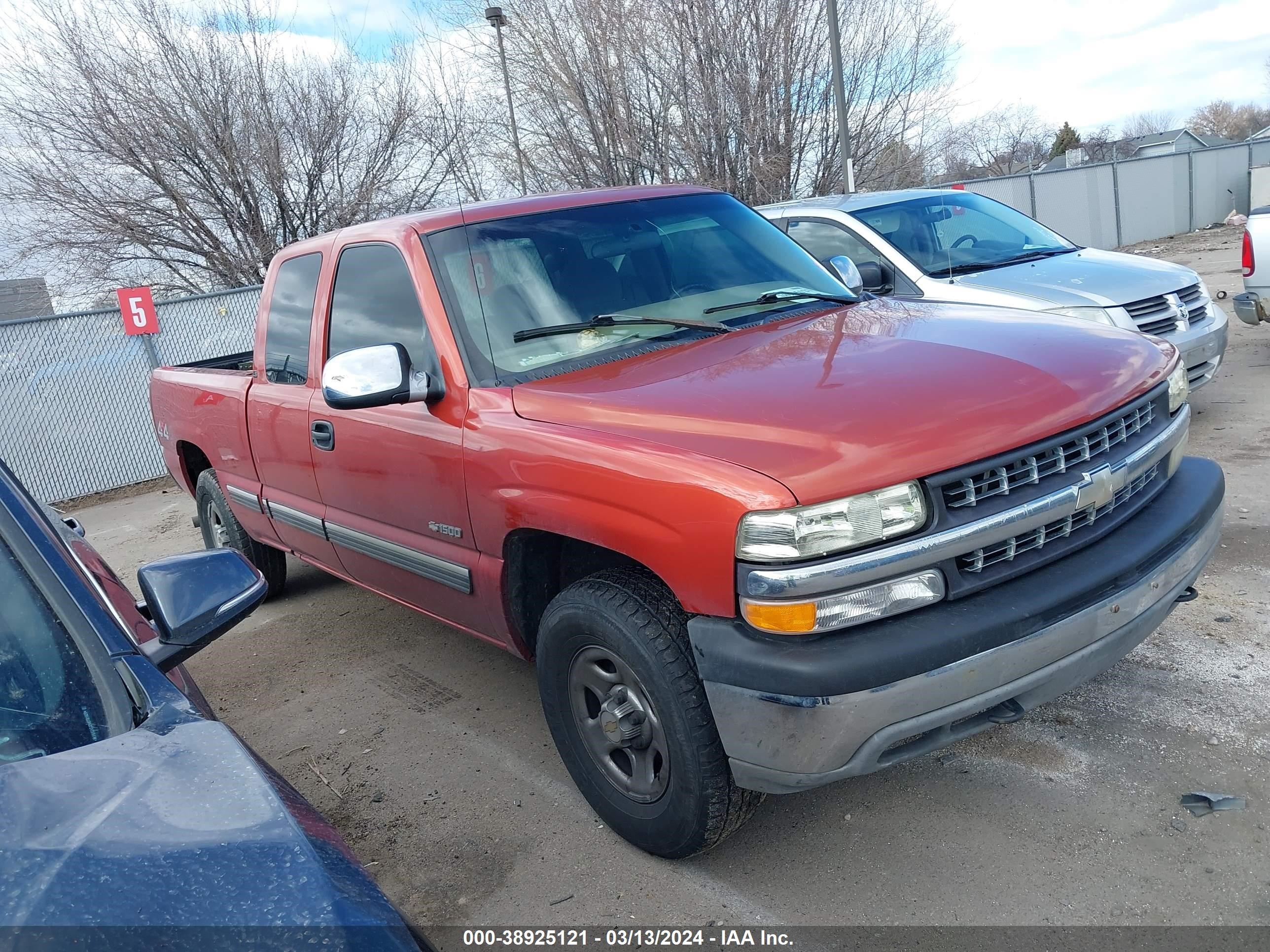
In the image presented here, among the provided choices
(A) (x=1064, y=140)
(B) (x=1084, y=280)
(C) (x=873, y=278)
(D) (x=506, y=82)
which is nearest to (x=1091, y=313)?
(B) (x=1084, y=280)

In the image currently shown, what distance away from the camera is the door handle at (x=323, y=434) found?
13.0 ft

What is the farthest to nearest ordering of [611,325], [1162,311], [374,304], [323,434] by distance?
[1162,311], [323,434], [374,304], [611,325]

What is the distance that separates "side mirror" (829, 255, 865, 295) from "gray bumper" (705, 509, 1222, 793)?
6.34 ft

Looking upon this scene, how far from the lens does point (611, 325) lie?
3.37 m

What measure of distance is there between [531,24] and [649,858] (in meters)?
16.7

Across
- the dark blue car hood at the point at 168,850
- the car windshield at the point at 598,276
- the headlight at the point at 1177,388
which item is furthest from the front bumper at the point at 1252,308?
the dark blue car hood at the point at 168,850

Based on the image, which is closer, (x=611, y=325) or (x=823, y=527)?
(x=823, y=527)

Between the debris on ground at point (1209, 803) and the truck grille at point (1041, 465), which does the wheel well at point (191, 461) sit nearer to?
the truck grille at point (1041, 465)

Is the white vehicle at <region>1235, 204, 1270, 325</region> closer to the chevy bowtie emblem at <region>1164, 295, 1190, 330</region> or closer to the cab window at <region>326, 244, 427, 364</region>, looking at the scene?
the chevy bowtie emblem at <region>1164, 295, 1190, 330</region>

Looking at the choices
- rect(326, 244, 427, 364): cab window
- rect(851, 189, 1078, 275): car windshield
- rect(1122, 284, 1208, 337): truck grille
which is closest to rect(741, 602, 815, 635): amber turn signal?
rect(326, 244, 427, 364): cab window

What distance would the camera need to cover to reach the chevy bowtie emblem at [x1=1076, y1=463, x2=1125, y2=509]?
259 centimetres

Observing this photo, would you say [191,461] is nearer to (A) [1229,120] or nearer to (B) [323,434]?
(B) [323,434]

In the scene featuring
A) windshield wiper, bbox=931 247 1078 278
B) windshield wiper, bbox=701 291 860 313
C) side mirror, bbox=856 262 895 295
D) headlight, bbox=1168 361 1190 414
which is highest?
windshield wiper, bbox=701 291 860 313

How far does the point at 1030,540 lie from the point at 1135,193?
22.7 meters
